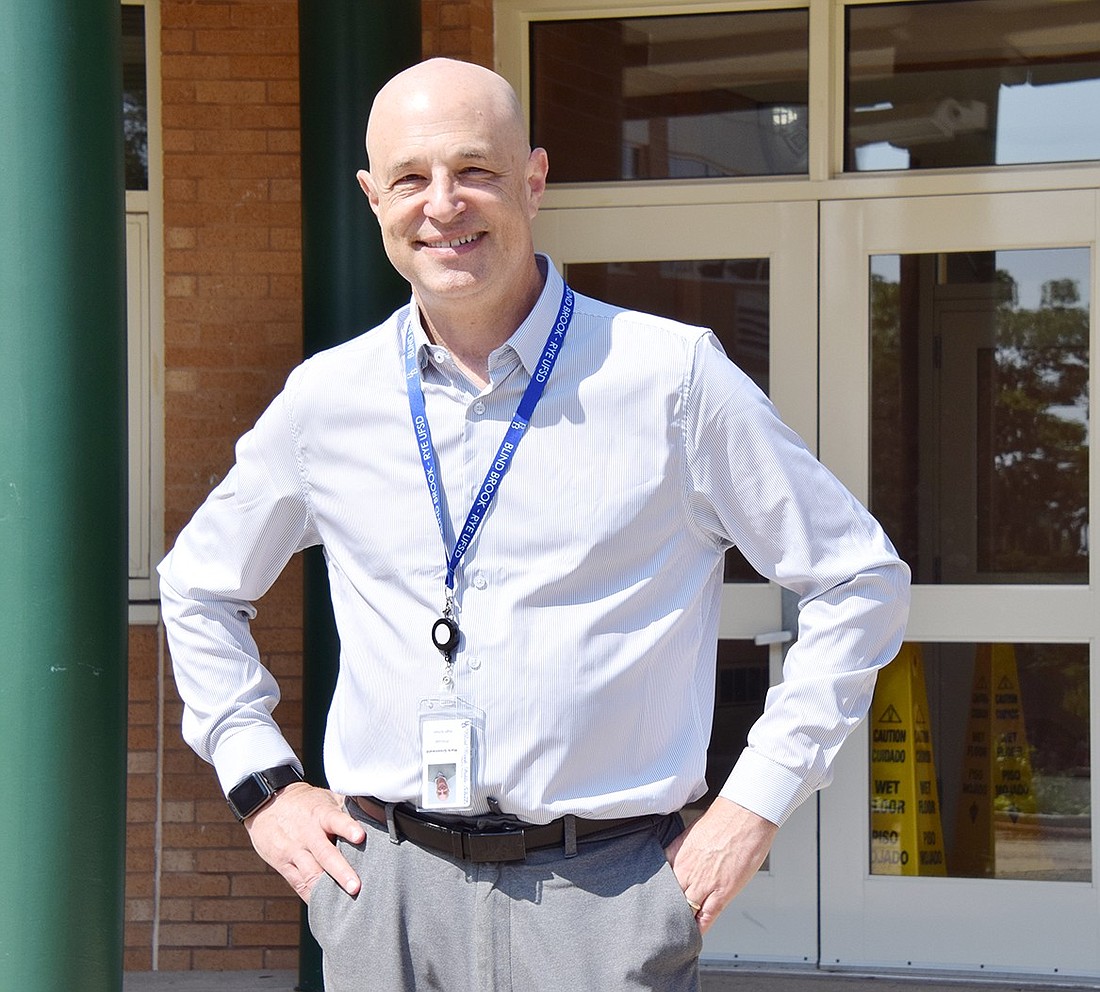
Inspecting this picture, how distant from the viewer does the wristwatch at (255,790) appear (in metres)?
2.21

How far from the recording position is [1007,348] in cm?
471

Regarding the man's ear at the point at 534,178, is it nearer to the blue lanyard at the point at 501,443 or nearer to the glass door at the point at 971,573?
the blue lanyard at the point at 501,443

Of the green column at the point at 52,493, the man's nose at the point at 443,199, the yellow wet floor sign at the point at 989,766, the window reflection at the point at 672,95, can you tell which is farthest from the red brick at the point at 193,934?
the man's nose at the point at 443,199

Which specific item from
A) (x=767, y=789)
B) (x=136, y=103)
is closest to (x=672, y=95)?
(x=136, y=103)

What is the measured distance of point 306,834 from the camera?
2135 mm

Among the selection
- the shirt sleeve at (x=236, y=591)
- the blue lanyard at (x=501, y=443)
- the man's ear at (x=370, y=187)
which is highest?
the man's ear at (x=370, y=187)

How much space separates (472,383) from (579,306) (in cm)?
19

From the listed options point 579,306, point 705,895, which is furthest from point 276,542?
point 705,895

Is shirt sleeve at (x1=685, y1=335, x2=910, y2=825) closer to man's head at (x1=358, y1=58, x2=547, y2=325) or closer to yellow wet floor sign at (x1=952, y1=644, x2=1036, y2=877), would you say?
man's head at (x1=358, y1=58, x2=547, y2=325)

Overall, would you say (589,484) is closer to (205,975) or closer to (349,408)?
(349,408)

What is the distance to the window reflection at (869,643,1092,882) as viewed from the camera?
473 centimetres

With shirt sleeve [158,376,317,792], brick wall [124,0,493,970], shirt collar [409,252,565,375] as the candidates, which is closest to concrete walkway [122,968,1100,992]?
brick wall [124,0,493,970]

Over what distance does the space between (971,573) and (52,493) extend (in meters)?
3.01

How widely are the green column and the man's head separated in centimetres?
94
